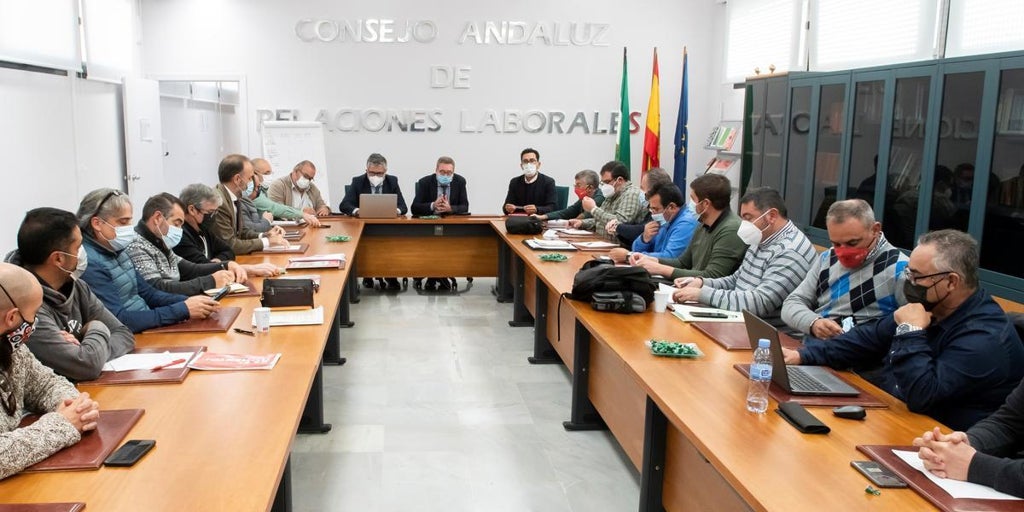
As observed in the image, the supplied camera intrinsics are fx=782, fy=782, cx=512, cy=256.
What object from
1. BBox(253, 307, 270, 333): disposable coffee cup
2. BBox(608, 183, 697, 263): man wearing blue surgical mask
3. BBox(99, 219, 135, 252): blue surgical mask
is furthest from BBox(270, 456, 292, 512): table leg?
BBox(608, 183, 697, 263): man wearing blue surgical mask

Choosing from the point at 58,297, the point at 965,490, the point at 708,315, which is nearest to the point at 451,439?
the point at 708,315

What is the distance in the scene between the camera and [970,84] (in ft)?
13.8

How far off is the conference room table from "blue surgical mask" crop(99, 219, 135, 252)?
6.71 feet

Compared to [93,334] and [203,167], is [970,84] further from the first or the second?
[203,167]

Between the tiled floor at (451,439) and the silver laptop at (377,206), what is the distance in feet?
5.24

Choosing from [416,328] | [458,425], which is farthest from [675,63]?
[458,425]

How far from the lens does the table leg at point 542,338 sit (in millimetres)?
5141

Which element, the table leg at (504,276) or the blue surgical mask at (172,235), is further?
the table leg at (504,276)

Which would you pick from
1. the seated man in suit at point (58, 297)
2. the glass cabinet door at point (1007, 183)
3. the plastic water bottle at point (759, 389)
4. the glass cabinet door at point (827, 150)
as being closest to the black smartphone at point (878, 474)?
the plastic water bottle at point (759, 389)

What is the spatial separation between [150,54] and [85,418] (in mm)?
7705

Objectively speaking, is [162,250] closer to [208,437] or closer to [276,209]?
[208,437]

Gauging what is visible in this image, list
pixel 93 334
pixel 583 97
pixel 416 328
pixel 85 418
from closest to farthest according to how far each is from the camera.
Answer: pixel 85 418 → pixel 93 334 → pixel 416 328 → pixel 583 97

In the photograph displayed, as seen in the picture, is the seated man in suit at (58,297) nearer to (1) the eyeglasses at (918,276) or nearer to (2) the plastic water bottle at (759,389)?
(2) the plastic water bottle at (759,389)

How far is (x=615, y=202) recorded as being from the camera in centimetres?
646
